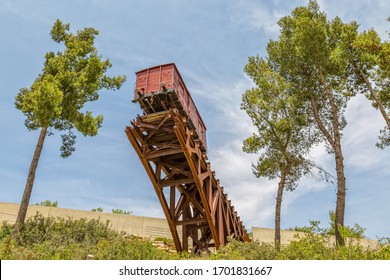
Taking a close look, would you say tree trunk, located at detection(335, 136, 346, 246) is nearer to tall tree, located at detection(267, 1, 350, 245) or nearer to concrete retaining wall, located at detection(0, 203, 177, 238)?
tall tree, located at detection(267, 1, 350, 245)

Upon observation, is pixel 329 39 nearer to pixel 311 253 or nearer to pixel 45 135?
pixel 311 253

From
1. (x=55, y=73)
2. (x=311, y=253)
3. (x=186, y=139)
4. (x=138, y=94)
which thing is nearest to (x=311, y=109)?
(x=186, y=139)

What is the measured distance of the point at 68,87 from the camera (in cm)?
1706

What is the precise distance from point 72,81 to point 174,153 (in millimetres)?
6230

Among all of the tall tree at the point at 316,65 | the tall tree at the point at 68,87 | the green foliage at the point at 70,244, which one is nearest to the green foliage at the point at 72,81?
the tall tree at the point at 68,87

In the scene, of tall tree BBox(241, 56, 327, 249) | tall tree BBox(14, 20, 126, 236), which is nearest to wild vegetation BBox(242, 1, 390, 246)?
tall tree BBox(241, 56, 327, 249)


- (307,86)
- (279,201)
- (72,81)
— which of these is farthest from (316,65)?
(72,81)

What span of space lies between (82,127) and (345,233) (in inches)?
546

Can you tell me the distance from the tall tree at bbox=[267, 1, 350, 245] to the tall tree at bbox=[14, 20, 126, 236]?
10.2m

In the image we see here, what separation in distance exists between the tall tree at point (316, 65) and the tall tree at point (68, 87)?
1019cm

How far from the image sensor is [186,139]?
15.3 meters

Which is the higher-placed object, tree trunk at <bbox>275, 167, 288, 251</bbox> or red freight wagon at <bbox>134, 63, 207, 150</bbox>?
red freight wagon at <bbox>134, 63, 207, 150</bbox>

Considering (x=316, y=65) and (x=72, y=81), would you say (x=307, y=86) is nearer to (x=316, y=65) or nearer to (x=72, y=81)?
(x=316, y=65)

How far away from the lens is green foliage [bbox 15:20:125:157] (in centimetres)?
1683
